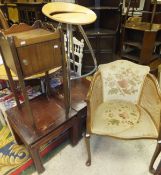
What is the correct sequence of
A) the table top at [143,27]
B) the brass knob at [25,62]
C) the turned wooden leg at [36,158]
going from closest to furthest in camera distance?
the brass knob at [25,62], the turned wooden leg at [36,158], the table top at [143,27]

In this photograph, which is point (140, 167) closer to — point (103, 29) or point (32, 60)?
point (32, 60)

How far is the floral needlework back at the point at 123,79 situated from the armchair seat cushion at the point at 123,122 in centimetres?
12

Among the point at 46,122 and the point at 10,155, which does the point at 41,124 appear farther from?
the point at 10,155

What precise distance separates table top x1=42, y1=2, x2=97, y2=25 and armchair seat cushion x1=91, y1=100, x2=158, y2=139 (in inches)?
30.2

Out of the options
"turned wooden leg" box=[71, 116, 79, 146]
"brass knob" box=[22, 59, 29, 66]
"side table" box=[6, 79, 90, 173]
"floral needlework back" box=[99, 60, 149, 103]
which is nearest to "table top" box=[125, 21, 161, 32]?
"floral needlework back" box=[99, 60, 149, 103]

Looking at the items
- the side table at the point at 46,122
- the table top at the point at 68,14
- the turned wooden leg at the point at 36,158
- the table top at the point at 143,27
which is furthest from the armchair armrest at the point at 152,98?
the table top at the point at 143,27

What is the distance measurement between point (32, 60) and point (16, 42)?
0.15m

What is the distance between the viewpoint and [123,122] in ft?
4.35

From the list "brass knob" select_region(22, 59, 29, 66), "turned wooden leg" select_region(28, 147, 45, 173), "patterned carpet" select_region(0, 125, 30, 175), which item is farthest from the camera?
"patterned carpet" select_region(0, 125, 30, 175)

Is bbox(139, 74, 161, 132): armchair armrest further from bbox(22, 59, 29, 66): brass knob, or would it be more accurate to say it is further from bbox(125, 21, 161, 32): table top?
bbox(125, 21, 161, 32): table top

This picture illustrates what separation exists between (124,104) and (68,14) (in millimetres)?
935

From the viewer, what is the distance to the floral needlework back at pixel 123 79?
4.91ft

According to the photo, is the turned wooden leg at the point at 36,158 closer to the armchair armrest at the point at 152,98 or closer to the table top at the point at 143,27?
the armchair armrest at the point at 152,98

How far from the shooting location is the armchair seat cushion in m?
1.24
